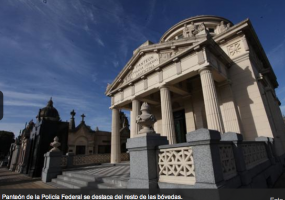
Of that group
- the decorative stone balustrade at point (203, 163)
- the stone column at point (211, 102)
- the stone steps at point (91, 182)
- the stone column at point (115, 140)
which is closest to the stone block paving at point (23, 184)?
the stone steps at point (91, 182)

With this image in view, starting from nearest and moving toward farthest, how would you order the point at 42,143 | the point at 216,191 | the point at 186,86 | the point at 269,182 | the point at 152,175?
the point at 216,191 → the point at 152,175 → the point at 269,182 → the point at 42,143 → the point at 186,86

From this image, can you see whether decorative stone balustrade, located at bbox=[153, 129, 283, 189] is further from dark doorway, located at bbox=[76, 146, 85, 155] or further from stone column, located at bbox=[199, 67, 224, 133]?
dark doorway, located at bbox=[76, 146, 85, 155]

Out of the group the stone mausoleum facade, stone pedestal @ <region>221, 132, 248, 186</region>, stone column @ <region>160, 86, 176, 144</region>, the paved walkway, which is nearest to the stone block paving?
the paved walkway

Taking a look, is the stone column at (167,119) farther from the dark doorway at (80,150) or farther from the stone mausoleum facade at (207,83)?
the dark doorway at (80,150)

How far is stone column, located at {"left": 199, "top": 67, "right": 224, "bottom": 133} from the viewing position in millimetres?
8391

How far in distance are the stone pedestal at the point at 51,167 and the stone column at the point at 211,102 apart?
918cm

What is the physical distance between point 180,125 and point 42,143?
37.8ft

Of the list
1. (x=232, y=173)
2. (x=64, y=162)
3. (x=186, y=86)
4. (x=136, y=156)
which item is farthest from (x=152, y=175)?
(x=186, y=86)

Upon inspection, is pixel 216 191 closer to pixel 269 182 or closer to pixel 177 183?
pixel 177 183

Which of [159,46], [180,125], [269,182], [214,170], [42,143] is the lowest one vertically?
[269,182]

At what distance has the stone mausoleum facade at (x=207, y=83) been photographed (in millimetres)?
9562

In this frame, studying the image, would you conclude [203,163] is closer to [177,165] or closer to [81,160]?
[177,165]

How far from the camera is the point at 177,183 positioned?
3730mm

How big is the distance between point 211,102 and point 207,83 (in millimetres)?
1163
